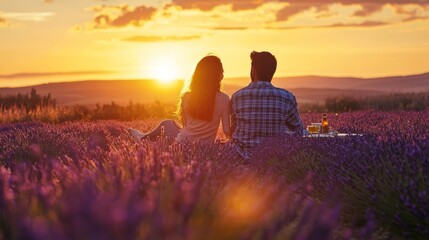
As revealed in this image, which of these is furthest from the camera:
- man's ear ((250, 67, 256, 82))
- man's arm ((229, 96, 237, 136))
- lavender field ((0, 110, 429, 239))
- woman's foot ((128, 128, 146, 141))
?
woman's foot ((128, 128, 146, 141))

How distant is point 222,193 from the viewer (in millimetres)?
3863

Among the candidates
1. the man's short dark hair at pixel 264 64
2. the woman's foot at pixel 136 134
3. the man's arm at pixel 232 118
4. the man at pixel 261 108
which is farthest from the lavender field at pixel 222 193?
the woman's foot at pixel 136 134

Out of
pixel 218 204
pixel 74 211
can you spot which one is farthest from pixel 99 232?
pixel 218 204

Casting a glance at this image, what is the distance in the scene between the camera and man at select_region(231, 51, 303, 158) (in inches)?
344

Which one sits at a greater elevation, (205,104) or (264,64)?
(264,64)

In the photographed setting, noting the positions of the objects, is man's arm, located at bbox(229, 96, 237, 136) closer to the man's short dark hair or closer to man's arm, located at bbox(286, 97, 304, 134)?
→ the man's short dark hair

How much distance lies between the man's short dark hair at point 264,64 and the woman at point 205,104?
16.6 inches

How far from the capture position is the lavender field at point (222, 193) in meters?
2.24

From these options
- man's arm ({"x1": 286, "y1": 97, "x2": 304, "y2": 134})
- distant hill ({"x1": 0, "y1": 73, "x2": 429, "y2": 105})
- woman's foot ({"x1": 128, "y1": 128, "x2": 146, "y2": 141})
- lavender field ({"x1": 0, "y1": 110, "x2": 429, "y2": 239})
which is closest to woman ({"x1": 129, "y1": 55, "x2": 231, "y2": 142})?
man's arm ({"x1": 286, "y1": 97, "x2": 304, "y2": 134})

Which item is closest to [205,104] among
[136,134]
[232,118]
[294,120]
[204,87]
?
[204,87]

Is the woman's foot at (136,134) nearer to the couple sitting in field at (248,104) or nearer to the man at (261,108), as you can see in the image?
the couple sitting in field at (248,104)

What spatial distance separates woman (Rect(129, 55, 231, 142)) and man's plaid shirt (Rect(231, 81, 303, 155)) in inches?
7.4

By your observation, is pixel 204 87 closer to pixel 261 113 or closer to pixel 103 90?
pixel 261 113

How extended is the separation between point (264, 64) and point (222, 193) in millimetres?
4953
